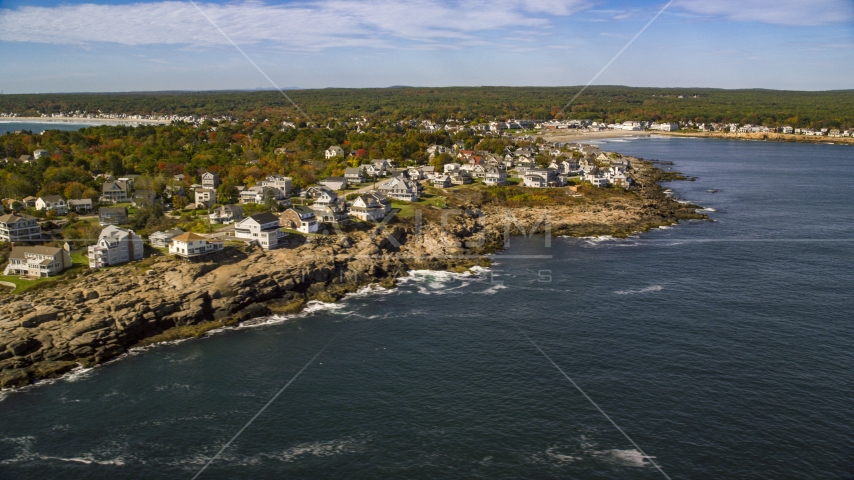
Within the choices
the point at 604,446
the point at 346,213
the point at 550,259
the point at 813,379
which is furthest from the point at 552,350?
the point at 346,213

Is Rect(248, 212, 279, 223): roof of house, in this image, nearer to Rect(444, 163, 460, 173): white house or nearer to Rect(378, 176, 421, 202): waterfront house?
Rect(378, 176, 421, 202): waterfront house

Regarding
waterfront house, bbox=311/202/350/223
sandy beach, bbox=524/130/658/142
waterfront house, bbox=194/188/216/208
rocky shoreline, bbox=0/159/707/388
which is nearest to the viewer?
rocky shoreline, bbox=0/159/707/388

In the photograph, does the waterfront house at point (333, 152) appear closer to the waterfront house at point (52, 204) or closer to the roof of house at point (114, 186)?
the roof of house at point (114, 186)

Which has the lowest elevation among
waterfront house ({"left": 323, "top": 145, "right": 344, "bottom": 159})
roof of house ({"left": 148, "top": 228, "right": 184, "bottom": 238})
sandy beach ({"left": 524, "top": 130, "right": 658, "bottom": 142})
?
roof of house ({"left": 148, "top": 228, "right": 184, "bottom": 238})

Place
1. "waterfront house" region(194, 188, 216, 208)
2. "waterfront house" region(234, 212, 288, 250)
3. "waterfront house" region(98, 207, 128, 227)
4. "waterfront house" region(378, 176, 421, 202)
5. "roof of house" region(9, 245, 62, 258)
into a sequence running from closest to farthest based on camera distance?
"roof of house" region(9, 245, 62, 258), "waterfront house" region(234, 212, 288, 250), "waterfront house" region(98, 207, 128, 227), "waterfront house" region(194, 188, 216, 208), "waterfront house" region(378, 176, 421, 202)

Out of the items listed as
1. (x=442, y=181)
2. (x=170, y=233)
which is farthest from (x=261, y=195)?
(x=442, y=181)

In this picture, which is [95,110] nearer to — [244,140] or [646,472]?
[244,140]

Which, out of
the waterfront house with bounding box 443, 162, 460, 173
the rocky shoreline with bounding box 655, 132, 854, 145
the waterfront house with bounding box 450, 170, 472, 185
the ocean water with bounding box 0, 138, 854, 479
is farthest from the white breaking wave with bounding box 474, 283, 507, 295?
the rocky shoreline with bounding box 655, 132, 854, 145
